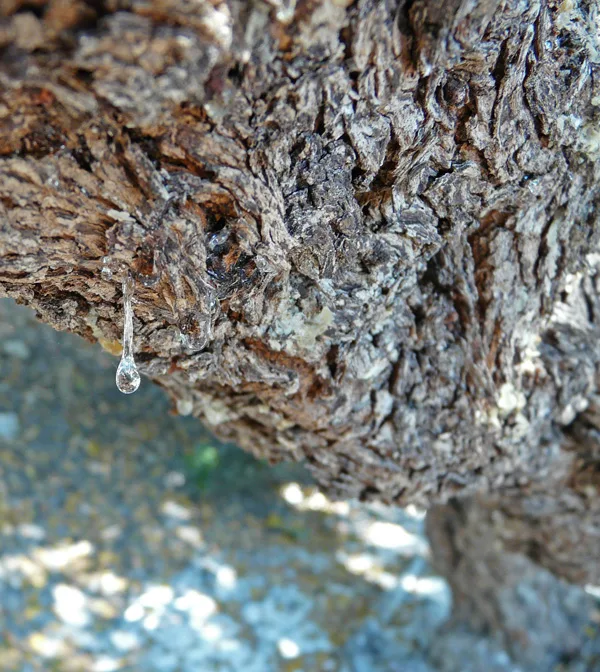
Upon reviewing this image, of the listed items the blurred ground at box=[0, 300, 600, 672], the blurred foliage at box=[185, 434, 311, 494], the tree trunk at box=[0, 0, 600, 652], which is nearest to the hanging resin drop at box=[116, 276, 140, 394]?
the tree trunk at box=[0, 0, 600, 652]

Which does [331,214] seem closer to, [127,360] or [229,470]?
[127,360]

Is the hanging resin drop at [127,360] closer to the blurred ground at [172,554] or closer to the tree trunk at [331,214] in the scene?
the tree trunk at [331,214]

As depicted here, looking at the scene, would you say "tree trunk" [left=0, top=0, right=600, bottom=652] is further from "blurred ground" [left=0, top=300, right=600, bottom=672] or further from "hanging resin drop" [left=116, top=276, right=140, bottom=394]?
"blurred ground" [left=0, top=300, right=600, bottom=672]

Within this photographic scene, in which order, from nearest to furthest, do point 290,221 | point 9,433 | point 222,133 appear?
point 222,133 → point 290,221 → point 9,433

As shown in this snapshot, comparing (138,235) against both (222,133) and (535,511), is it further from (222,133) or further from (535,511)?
(535,511)

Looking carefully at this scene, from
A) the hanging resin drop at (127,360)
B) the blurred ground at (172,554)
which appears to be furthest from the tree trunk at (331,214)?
the blurred ground at (172,554)

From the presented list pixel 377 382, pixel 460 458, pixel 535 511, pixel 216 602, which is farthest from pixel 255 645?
pixel 377 382
